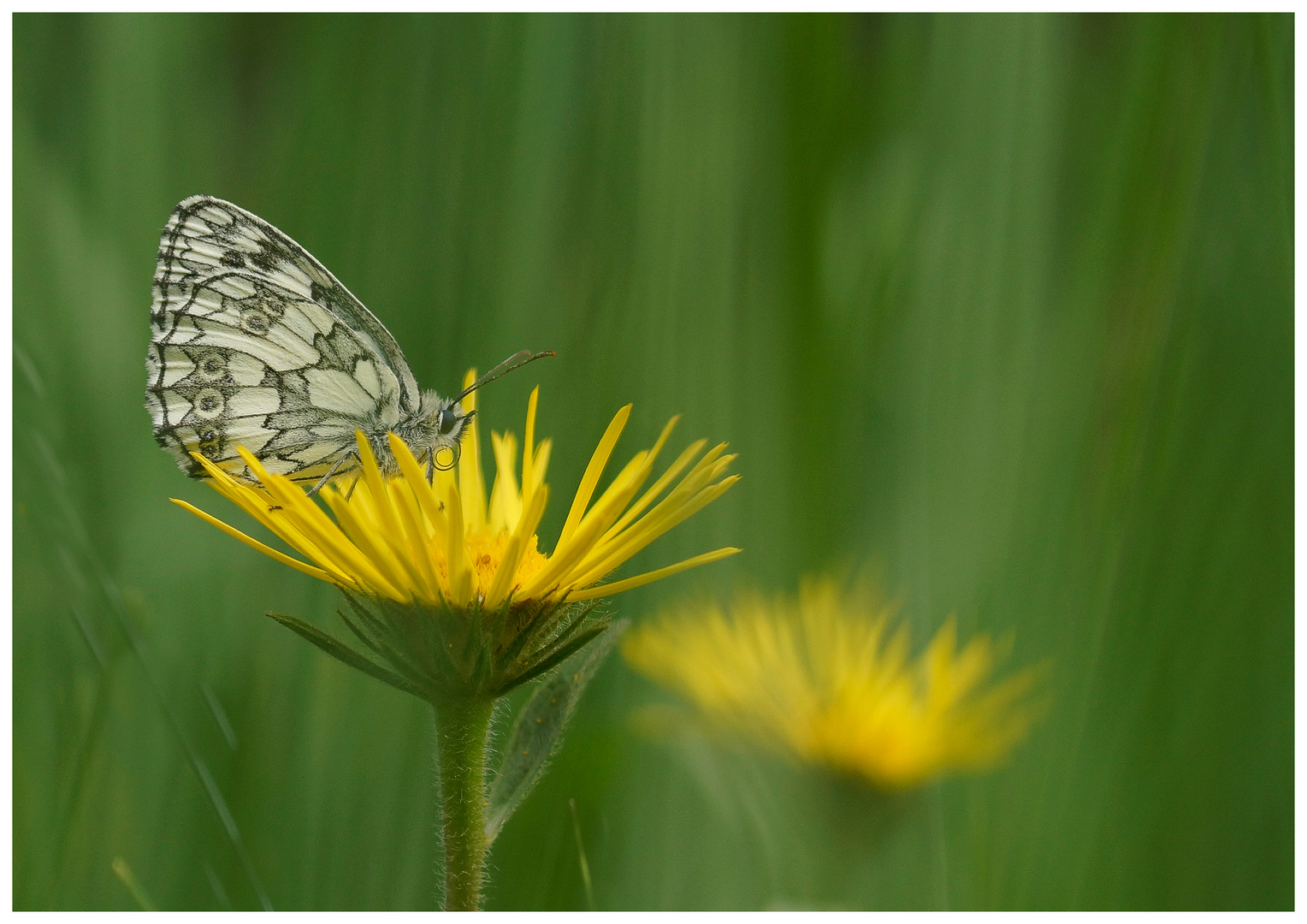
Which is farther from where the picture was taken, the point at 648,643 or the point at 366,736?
the point at 648,643

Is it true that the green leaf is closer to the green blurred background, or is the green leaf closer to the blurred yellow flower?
the blurred yellow flower

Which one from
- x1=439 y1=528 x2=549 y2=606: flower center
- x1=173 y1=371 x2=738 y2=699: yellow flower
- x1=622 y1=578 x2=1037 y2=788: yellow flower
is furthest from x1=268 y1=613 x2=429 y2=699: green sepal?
x1=622 y1=578 x2=1037 y2=788: yellow flower

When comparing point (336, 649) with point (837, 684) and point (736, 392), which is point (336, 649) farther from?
point (837, 684)

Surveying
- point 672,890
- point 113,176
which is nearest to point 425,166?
point 113,176

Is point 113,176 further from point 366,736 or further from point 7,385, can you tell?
point 366,736

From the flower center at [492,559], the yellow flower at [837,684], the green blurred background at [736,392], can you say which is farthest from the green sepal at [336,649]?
the yellow flower at [837,684]

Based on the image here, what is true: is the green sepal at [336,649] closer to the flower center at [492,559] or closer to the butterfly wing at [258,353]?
the flower center at [492,559]
